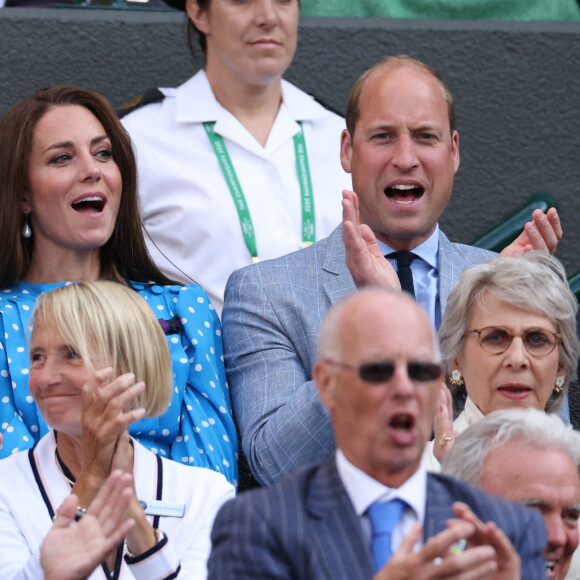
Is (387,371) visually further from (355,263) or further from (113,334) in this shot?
(355,263)

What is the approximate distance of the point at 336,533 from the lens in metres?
1.96

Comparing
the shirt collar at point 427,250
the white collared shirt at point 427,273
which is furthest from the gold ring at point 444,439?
the shirt collar at point 427,250

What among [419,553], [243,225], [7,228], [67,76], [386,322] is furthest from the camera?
[67,76]

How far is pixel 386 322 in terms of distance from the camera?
1.95m

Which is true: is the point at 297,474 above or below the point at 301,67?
below

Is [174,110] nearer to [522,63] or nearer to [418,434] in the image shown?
[522,63]

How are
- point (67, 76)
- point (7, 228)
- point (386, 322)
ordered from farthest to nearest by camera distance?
1. point (67, 76)
2. point (7, 228)
3. point (386, 322)

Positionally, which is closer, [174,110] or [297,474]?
[297,474]

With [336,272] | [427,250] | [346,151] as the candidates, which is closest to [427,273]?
[427,250]

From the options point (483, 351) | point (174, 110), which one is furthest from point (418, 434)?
point (174, 110)

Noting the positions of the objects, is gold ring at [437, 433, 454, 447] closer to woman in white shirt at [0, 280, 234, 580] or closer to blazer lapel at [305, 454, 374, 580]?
woman in white shirt at [0, 280, 234, 580]

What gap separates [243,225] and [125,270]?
1.64 feet

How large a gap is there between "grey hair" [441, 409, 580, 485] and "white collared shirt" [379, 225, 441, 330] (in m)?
1.03

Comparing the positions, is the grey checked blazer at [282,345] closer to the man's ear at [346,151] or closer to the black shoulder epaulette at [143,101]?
the man's ear at [346,151]
